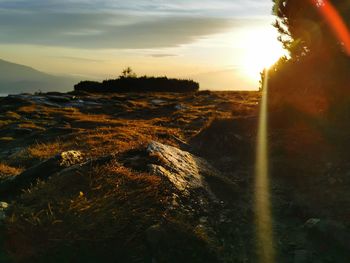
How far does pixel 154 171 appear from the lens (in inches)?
401

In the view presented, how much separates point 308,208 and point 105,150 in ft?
28.6

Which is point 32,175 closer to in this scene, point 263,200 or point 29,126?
point 263,200

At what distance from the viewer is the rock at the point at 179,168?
10141mm

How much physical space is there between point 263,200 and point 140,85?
64.2m

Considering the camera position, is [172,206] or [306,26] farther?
[306,26]

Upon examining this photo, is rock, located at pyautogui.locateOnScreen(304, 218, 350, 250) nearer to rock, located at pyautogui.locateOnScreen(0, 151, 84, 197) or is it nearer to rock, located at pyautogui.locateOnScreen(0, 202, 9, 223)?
rock, located at pyautogui.locateOnScreen(0, 202, 9, 223)

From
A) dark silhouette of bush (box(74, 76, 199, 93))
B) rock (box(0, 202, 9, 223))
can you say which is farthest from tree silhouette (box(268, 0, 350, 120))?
dark silhouette of bush (box(74, 76, 199, 93))

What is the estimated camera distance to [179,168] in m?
11.0

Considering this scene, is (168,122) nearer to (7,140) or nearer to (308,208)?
(7,140)

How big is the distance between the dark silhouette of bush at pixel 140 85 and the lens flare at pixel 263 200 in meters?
55.5

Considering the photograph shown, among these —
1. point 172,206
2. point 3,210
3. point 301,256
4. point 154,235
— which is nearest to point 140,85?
point 3,210

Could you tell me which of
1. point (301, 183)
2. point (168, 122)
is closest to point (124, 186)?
point (301, 183)

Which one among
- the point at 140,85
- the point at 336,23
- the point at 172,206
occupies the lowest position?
the point at 172,206

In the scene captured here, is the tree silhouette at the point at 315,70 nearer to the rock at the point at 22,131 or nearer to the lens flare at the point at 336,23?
the lens flare at the point at 336,23
